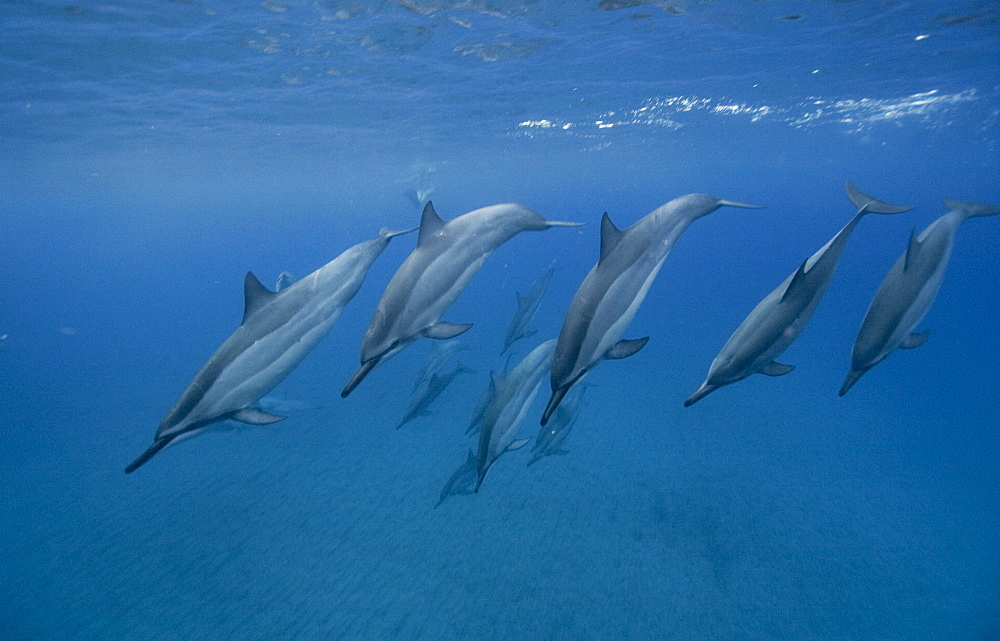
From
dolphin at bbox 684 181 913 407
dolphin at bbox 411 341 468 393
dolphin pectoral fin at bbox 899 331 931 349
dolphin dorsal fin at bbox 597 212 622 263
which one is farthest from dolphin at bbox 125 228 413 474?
dolphin at bbox 411 341 468 393

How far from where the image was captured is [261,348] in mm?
2865

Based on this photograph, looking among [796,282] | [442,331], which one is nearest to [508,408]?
[442,331]

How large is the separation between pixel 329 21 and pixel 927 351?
1285 inches

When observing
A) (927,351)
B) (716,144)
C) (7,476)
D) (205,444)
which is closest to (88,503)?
(205,444)

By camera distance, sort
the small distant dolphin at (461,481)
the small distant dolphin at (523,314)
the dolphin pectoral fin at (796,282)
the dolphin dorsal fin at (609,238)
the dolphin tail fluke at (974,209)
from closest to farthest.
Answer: the dolphin pectoral fin at (796,282) < the dolphin dorsal fin at (609,238) < the dolphin tail fluke at (974,209) < the small distant dolphin at (461,481) < the small distant dolphin at (523,314)

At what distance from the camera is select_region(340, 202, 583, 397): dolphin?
2848 millimetres

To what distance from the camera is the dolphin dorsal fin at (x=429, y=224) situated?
126 inches

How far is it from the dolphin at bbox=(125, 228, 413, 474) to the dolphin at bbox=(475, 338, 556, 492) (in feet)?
5.85

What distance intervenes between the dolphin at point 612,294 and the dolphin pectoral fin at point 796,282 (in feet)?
1.57

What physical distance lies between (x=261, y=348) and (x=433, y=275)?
3.71ft

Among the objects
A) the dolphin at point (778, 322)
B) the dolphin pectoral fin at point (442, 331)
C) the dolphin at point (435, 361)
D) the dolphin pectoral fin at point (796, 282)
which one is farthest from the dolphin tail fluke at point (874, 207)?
the dolphin at point (435, 361)

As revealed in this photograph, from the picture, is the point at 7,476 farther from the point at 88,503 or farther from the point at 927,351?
the point at 927,351

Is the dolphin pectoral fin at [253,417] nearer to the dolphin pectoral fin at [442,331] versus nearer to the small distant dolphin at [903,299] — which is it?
the dolphin pectoral fin at [442,331]

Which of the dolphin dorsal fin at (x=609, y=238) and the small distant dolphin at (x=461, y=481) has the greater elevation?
the dolphin dorsal fin at (x=609, y=238)
